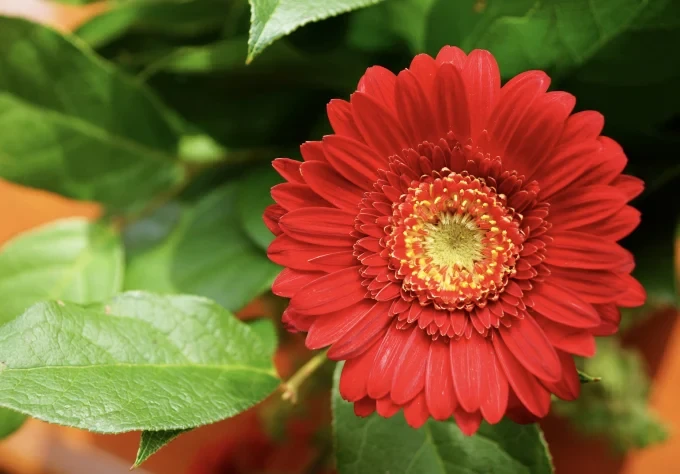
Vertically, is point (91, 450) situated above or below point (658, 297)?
below

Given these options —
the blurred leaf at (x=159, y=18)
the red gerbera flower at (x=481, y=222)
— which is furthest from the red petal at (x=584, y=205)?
the blurred leaf at (x=159, y=18)

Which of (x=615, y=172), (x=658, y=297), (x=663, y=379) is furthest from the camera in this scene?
(x=663, y=379)

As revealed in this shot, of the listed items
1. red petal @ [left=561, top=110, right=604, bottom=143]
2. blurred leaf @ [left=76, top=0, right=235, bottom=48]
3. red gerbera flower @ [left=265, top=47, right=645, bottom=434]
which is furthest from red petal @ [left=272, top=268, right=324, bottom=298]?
blurred leaf @ [left=76, top=0, right=235, bottom=48]

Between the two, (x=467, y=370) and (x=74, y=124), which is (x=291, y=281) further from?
(x=74, y=124)

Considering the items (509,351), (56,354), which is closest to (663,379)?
(509,351)

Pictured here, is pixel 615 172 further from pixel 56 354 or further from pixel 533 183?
pixel 56 354

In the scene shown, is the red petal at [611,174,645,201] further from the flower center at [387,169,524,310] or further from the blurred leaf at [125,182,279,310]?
the blurred leaf at [125,182,279,310]

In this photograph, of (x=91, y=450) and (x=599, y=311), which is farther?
(x=91, y=450)
